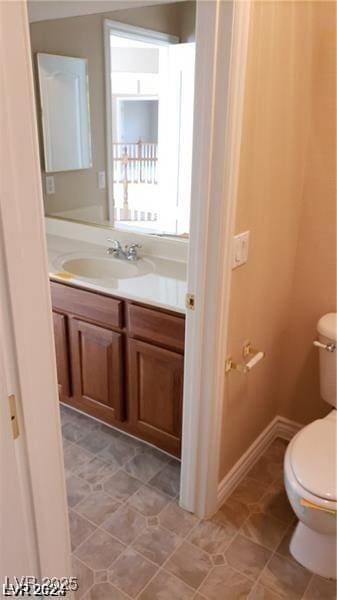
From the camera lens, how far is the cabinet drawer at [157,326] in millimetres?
1842

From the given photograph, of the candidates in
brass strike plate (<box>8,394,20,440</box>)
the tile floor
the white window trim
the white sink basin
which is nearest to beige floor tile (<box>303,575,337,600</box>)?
the tile floor

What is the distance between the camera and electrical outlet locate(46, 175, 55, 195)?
2678 mm

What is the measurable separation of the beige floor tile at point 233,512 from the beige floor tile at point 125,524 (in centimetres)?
32

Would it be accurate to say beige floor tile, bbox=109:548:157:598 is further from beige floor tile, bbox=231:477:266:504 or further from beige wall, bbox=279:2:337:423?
beige wall, bbox=279:2:337:423

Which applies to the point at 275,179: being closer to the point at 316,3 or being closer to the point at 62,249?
the point at 316,3

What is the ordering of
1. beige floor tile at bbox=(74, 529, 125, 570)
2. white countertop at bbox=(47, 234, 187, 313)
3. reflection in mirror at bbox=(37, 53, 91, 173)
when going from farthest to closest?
reflection in mirror at bbox=(37, 53, 91, 173), white countertop at bbox=(47, 234, 187, 313), beige floor tile at bbox=(74, 529, 125, 570)

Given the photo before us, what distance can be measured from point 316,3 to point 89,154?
140 cm

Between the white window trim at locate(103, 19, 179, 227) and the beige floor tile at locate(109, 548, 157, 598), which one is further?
the white window trim at locate(103, 19, 179, 227)

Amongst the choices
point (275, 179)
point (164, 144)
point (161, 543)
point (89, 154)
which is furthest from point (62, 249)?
point (161, 543)

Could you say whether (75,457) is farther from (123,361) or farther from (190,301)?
(190,301)

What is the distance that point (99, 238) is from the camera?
2.62 metres

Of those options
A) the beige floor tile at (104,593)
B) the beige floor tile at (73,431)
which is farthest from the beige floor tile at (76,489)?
the beige floor tile at (104,593)

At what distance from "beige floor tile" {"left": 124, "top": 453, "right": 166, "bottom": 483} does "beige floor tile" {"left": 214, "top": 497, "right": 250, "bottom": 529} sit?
1.16 feet

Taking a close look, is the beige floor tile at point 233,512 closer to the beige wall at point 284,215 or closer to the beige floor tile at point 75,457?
the beige wall at point 284,215
